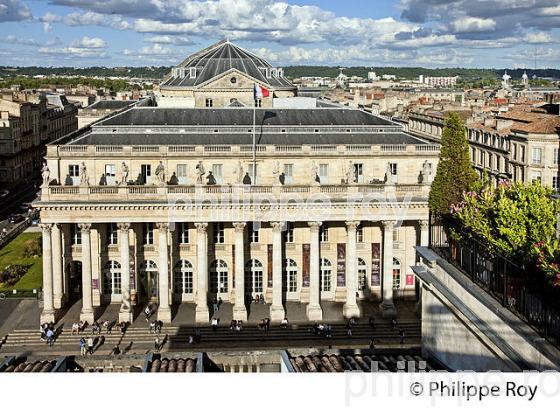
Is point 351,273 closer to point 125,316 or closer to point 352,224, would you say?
point 352,224

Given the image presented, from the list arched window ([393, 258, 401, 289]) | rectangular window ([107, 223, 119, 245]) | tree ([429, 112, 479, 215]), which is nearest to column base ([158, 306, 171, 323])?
rectangular window ([107, 223, 119, 245])

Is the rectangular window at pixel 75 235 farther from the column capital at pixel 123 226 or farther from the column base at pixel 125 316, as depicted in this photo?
the column base at pixel 125 316

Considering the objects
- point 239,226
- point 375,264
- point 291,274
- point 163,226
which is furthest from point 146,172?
point 375,264

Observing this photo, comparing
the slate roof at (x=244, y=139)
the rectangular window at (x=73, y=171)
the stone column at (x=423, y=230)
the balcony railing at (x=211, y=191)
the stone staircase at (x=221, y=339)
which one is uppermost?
the slate roof at (x=244, y=139)

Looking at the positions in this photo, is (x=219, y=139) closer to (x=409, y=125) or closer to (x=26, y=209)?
(x=26, y=209)

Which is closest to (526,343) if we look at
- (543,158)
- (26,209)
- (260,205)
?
(260,205)

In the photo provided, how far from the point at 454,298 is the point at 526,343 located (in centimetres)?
594

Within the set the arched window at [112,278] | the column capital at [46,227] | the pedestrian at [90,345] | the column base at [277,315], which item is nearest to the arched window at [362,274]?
the column base at [277,315]

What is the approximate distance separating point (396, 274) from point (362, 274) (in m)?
3.13

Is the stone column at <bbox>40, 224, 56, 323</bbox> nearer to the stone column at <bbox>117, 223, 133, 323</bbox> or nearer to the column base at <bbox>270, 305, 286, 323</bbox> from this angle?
the stone column at <bbox>117, 223, 133, 323</bbox>

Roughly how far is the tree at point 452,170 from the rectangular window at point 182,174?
22.4m

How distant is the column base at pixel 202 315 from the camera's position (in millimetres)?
Answer: 65562

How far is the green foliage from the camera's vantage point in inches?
1158

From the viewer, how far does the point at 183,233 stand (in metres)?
69.6
